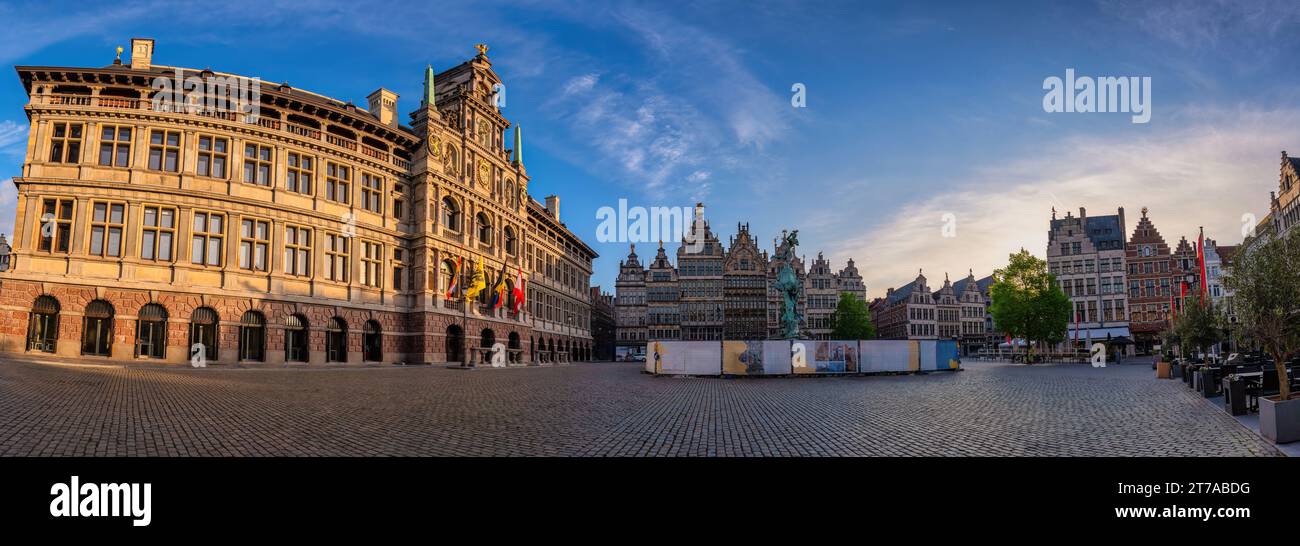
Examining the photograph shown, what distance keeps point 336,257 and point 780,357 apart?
27.8 meters

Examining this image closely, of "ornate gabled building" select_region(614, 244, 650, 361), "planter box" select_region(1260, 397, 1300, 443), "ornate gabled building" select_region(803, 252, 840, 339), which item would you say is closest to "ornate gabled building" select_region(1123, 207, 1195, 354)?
"ornate gabled building" select_region(803, 252, 840, 339)

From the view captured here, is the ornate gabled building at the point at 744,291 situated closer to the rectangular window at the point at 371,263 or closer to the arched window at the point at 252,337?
the rectangular window at the point at 371,263

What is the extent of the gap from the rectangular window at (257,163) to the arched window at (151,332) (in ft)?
27.5

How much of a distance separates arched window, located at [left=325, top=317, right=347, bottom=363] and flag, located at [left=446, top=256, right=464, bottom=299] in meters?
7.56

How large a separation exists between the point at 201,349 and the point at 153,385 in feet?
54.9

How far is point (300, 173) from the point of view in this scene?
3741 cm

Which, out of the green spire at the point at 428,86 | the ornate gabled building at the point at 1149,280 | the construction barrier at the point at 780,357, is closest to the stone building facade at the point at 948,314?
the ornate gabled building at the point at 1149,280

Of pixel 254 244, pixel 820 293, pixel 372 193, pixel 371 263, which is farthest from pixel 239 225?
pixel 820 293

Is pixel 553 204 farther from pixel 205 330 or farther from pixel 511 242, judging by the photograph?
pixel 205 330

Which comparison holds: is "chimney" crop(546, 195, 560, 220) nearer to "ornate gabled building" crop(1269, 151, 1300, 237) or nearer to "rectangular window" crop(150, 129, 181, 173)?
"rectangular window" crop(150, 129, 181, 173)

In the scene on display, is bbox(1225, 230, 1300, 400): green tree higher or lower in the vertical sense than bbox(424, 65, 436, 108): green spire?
lower

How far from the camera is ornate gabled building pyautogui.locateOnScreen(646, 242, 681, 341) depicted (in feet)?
290
